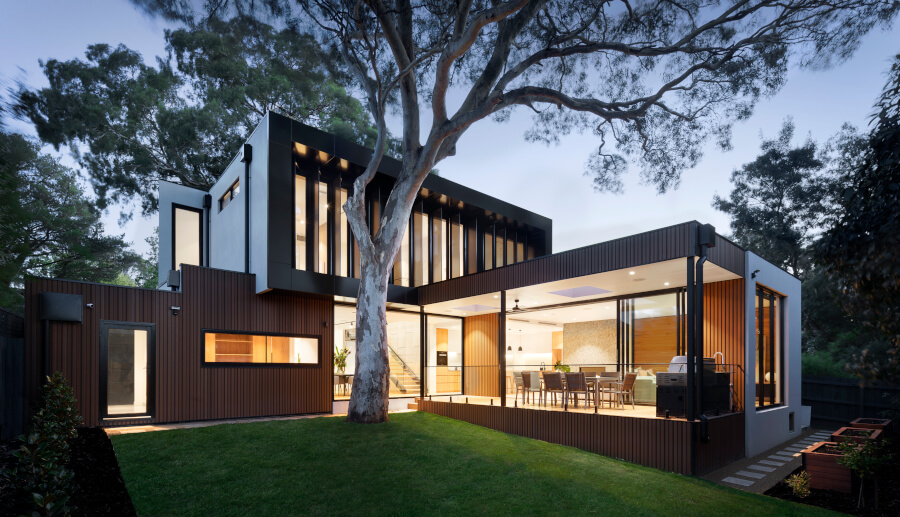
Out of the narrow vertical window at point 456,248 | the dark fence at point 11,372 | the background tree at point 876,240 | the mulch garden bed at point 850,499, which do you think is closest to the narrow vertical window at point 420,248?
the narrow vertical window at point 456,248

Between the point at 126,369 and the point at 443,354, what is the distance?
8.68m

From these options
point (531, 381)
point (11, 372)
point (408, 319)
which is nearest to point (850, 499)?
point (531, 381)

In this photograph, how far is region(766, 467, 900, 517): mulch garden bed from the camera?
243 inches

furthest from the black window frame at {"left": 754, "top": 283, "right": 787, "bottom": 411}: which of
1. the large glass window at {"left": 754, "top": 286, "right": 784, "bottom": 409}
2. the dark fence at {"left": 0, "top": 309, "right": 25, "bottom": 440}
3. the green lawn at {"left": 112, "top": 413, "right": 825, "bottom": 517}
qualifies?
the dark fence at {"left": 0, "top": 309, "right": 25, "bottom": 440}

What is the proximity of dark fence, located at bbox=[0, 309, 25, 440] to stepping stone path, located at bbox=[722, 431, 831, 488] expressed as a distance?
9899 mm

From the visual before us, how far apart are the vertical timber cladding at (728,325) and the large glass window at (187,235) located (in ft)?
42.7

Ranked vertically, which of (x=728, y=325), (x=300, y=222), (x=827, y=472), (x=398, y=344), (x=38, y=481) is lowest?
(x=827, y=472)

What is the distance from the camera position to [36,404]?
8047 millimetres

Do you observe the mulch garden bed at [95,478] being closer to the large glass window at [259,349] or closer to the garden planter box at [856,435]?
the large glass window at [259,349]

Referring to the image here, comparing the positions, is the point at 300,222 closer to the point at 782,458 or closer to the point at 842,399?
the point at 782,458

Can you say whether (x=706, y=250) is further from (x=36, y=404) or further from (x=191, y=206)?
(x=191, y=206)

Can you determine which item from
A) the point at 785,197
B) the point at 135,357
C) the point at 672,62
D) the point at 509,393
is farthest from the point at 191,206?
the point at 785,197

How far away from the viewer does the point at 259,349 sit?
11148 mm

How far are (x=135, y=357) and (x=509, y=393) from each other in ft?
30.3
